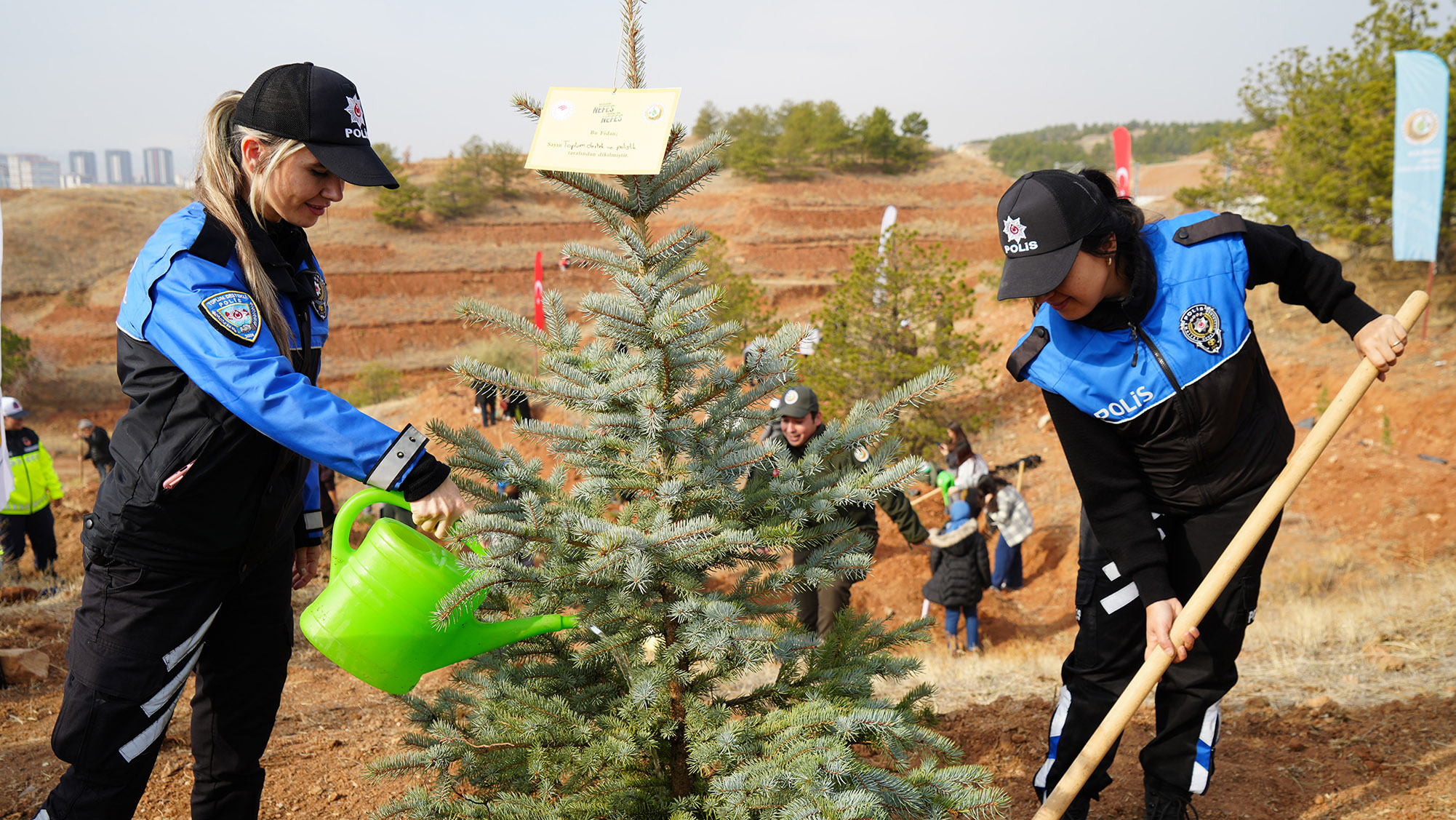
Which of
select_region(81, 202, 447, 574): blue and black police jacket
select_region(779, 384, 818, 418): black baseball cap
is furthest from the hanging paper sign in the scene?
select_region(779, 384, 818, 418): black baseball cap

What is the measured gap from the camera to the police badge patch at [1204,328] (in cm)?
206

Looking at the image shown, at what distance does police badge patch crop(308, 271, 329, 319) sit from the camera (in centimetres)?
206

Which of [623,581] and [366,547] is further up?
[366,547]

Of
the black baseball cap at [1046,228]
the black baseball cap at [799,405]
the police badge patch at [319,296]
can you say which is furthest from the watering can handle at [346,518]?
the black baseball cap at [799,405]

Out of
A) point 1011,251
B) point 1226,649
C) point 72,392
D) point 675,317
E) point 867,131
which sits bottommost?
point 72,392

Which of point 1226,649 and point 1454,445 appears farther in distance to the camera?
point 1454,445

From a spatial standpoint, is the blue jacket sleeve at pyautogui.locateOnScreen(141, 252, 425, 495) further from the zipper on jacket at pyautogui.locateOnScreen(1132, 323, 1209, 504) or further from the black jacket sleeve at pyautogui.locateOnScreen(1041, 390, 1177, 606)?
the zipper on jacket at pyautogui.locateOnScreen(1132, 323, 1209, 504)

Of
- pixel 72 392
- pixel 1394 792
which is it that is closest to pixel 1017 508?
pixel 1394 792

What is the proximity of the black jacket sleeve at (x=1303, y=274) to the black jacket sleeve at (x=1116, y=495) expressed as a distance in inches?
22.9

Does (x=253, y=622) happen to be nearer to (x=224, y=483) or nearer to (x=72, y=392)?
(x=224, y=483)

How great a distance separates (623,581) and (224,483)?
854mm

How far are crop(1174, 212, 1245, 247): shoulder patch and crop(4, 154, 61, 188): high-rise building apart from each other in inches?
6794

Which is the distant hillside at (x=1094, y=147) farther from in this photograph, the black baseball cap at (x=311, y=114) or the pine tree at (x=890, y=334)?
the black baseball cap at (x=311, y=114)

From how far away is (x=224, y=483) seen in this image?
5.84 ft
